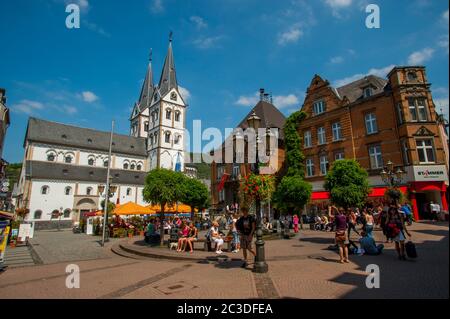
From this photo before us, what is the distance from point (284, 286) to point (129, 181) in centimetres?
5472

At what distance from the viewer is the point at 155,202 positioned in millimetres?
14305

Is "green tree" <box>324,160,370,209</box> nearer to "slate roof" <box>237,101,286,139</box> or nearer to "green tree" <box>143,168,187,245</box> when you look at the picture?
"green tree" <box>143,168,187,245</box>

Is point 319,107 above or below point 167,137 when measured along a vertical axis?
below

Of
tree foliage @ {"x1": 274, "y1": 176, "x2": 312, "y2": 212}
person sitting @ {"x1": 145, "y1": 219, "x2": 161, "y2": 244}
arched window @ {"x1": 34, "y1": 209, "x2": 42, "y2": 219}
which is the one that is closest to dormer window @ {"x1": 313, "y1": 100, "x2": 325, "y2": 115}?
tree foliage @ {"x1": 274, "y1": 176, "x2": 312, "y2": 212}

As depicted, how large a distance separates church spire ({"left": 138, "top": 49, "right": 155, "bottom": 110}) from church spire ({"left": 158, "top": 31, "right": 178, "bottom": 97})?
32.3ft

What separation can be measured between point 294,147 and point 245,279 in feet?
84.3

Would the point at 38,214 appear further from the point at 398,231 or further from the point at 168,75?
the point at 398,231

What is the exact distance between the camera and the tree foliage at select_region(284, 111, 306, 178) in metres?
30.0

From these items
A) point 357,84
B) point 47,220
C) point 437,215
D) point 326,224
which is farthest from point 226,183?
point 47,220

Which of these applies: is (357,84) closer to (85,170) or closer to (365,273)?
(365,273)

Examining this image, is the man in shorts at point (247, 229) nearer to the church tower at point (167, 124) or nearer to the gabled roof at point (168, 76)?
the church tower at point (167, 124)

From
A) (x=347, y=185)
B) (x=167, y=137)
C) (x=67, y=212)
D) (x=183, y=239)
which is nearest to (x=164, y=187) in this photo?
(x=183, y=239)

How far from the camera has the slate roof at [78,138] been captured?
166 ft

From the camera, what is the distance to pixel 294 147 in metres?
30.8
